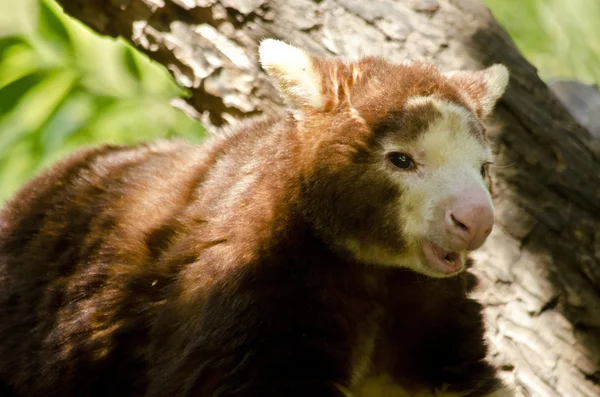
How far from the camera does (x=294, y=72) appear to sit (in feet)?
11.9

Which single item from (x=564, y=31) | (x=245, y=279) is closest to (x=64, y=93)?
(x=245, y=279)

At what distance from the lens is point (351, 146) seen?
3463 millimetres

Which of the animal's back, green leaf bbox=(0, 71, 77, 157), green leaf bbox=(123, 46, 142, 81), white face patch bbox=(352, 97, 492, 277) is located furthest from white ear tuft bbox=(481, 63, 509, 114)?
green leaf bbox=(0, 71, 77, 157)

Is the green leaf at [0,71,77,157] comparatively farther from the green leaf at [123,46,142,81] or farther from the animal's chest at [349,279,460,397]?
the animal's chest at [349,279,460,397]

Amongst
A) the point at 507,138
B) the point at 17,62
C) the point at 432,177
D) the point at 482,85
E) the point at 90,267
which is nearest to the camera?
the point at 432,177

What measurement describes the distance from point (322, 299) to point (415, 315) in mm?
518

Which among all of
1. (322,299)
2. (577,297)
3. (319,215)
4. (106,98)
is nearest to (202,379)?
(322,299)

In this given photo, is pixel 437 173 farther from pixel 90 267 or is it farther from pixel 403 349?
pixel 90 267

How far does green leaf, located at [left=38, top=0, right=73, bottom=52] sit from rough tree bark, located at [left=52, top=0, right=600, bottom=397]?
61 centimetres

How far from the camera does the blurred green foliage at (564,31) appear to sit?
762cm

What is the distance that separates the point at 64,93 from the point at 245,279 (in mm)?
2839

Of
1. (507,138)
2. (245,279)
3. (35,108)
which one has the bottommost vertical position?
(35,108)

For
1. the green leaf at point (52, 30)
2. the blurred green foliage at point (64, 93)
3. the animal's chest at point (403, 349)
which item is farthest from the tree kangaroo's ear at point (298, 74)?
the green leaf at point (52, 30)

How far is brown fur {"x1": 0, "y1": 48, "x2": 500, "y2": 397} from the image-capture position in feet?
11.2
